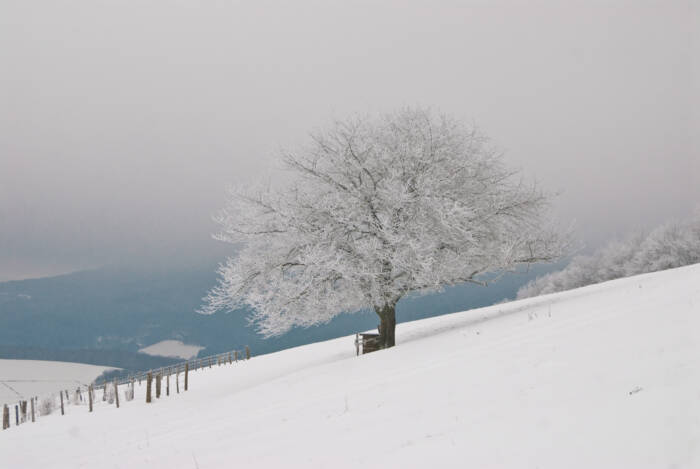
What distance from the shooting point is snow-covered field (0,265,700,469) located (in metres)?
4.99

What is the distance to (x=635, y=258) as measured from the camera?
186 feet

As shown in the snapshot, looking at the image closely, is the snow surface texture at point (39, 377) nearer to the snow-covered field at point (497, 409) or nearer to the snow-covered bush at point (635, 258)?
the snow-covered bush at point (635, 258)

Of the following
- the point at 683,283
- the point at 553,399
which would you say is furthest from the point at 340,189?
the point at 553,399

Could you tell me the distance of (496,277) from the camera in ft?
64.0

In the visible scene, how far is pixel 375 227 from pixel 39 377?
175m

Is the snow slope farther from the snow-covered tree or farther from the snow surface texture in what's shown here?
the snow-covered tree

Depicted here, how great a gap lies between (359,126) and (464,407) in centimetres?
1352

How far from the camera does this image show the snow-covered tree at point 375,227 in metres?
16.8

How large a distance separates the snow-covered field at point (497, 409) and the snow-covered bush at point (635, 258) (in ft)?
154

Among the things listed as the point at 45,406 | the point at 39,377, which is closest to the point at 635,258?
the point at 45,406

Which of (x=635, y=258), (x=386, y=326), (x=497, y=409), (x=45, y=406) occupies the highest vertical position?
(x=635, y=258)

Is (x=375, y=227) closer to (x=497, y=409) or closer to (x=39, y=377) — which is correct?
(x=497, y=409)

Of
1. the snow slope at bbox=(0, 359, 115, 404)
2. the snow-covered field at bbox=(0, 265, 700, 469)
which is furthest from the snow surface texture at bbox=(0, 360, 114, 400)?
the snow-covered field at bbox=(0, 265, 700, 469)

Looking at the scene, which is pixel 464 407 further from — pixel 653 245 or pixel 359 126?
pixel 653 245
